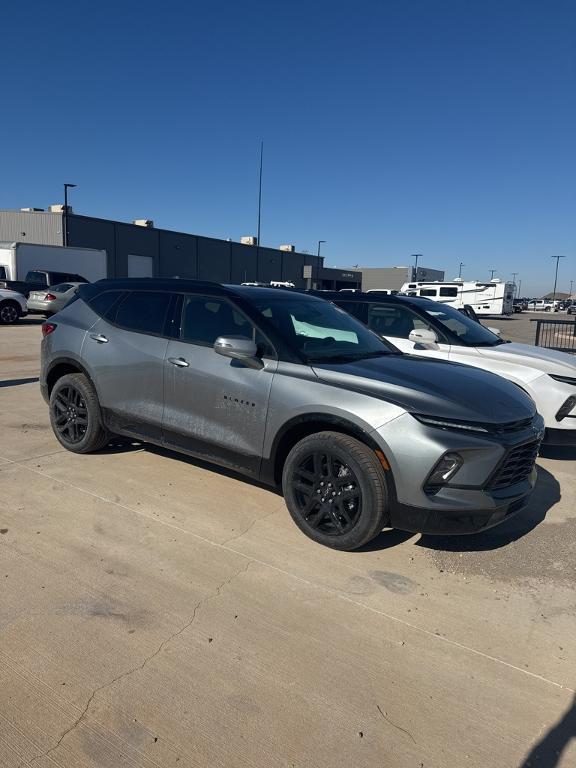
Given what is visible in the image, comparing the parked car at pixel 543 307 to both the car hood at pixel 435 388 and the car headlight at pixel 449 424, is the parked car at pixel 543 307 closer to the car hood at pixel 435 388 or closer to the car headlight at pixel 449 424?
the car hood at pixel 435 388

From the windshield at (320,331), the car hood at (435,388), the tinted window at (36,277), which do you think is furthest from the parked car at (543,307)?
the car hood at (435,388)

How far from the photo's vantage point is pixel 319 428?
12.3ft

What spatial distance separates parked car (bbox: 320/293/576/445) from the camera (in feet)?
18.9

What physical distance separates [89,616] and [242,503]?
64.5 inches

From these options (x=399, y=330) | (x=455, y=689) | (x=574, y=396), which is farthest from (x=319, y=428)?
(x=399, y=330)

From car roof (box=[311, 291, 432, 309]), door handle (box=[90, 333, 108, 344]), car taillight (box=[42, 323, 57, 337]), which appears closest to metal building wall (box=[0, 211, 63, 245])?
car roof (box=[311, 291, 432, 309])

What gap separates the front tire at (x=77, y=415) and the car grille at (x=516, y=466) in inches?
132

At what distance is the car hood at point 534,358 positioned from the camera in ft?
19.7

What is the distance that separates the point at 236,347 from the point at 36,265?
24.0 m

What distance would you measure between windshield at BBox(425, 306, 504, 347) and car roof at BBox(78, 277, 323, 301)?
251 centimetres

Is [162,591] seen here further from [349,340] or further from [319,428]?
[349,340]

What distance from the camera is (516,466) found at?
141 inches

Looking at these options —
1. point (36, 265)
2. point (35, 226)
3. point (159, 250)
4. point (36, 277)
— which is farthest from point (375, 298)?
point (159, 250)

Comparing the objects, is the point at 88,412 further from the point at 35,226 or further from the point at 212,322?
the point at 35,226
